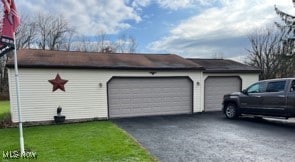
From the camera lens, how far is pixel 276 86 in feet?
38.0

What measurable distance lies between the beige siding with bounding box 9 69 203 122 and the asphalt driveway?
8.64 feet

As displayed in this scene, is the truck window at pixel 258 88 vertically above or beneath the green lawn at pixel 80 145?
above

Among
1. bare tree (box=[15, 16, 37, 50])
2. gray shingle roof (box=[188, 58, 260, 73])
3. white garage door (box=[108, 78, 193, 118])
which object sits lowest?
white garage door (box=[108, 78, 193, 118])

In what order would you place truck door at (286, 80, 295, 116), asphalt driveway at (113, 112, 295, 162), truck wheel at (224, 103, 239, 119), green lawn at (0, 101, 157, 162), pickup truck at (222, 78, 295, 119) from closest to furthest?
1. green lawn at (0, 101, 157, 162)
2. asphalt driveway at (113, 112, 295, 162)
3. truck door at (286, 80, 295, 116)
4. pickup truck at (222, 78, 295, 119)
5. truck wheel at (224, 103, 239, 119)

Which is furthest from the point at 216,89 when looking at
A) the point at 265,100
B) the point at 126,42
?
the point at 126,42

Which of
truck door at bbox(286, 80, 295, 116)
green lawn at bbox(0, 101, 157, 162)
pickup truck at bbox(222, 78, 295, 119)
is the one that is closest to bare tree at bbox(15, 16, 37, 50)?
green lawn at bbox(0, 101, 157, 162)

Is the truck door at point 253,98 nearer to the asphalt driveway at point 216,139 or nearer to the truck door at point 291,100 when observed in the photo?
the asphalt driveway at point 216,139

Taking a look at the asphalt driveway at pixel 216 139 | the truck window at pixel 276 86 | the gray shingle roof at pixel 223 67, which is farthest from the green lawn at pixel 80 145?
the gray shingle roof at pixel 223 67

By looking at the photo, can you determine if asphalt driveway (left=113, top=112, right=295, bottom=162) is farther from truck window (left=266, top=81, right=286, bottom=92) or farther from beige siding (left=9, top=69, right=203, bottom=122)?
beige siding (left=9, top=69, right=203, bottom=122)

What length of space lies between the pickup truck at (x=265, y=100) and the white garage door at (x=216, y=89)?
258cm

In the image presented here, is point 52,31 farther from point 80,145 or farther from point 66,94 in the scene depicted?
point 80,145

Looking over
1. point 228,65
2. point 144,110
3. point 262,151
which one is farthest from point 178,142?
point 228,65

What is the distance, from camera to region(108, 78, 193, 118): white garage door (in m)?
14.6

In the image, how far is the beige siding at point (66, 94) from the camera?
12.8 meters
